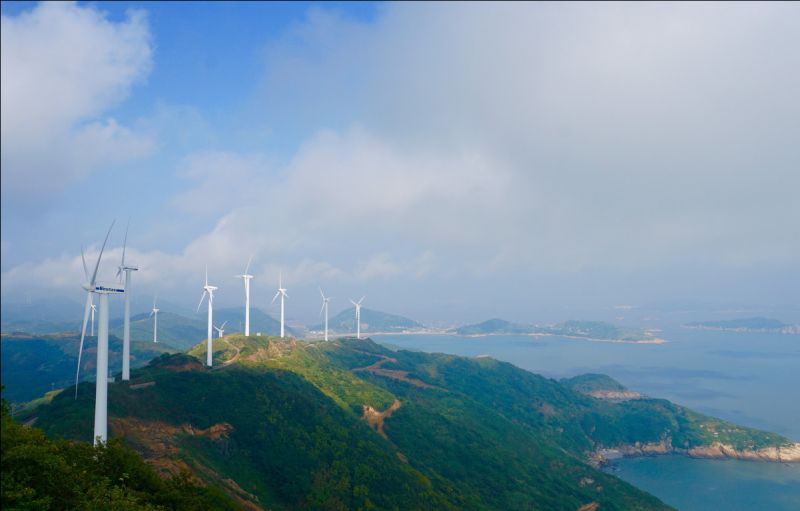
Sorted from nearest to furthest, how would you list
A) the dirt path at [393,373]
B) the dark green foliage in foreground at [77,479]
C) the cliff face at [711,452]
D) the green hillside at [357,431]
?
1. the dark green foliage in foreground at [77,479]
2. the green hillside at [357,431]
3. the cliff face at [711,452]
4. the dirt path at [393,373]

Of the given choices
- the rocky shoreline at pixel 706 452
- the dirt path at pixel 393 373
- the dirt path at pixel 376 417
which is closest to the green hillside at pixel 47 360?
the dirt path at pixel 393 373

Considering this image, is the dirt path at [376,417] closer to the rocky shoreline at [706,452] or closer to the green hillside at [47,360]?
the rocky shoreline at [706,452]

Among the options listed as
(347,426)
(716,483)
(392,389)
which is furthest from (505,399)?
(347,426)

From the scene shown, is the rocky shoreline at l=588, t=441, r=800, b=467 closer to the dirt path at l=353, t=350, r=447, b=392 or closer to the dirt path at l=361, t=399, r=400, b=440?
the dirt path at l=353, t=350, r=447, b=392

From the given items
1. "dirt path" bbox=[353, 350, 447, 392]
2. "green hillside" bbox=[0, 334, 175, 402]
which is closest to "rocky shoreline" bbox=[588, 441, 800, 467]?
"dirt path" bbox=[353, 350, 447, 392]

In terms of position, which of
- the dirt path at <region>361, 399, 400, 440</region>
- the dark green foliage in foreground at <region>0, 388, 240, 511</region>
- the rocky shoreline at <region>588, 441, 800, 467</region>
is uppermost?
the dark green foliage in foreground at <region>0, 388, 240, 511</region>

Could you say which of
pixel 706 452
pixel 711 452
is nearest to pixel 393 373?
pixel 706 452

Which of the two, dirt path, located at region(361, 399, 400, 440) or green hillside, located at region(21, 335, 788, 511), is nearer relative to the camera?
green hillside, located at region(21, 335, 788, 511)

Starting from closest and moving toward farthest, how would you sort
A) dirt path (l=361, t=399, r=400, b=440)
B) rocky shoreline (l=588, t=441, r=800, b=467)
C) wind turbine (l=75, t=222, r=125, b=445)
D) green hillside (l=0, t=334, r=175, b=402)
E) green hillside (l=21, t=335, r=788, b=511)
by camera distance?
wind turbine (l=75, t=222, r=125, b=445) → green hillside (l=21, t=335, r=788, b=511) → dirt path (l=361, t=399, r=400, b=440) → rocky shoreline (l=588, t=441, r=800, b=467) → green hillside (l=0, t=334, r=175, b=402)
